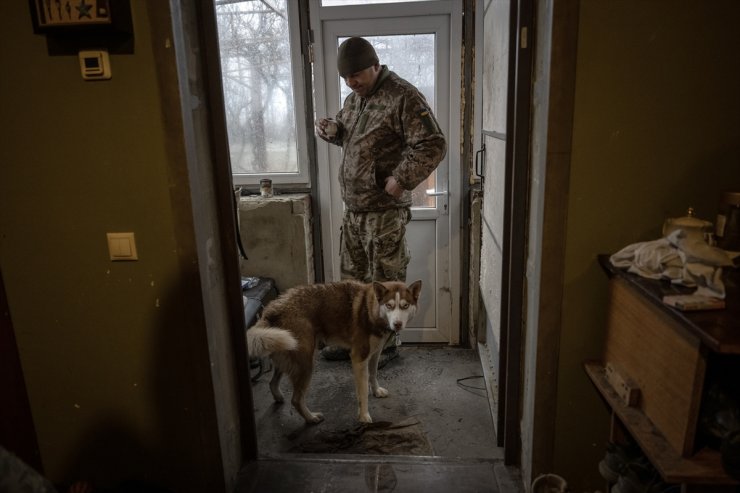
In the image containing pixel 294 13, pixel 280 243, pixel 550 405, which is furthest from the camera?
pixel 280 243

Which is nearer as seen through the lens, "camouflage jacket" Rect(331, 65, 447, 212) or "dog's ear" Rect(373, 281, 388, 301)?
"dog's ear" Rect(373, 281, 388, 301)

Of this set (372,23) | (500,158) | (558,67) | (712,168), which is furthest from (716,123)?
(372,23)

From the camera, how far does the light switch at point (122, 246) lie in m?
1.71

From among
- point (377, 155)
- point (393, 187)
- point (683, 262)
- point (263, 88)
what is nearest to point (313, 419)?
point (393, 187)

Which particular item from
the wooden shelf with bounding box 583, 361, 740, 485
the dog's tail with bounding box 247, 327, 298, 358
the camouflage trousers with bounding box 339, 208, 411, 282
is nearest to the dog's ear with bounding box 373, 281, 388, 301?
the dog's tail with bounding box 247, 327, 298, 358

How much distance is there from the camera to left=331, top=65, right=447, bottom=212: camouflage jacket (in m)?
2.85

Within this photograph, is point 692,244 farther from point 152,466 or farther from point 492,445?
point 152,466

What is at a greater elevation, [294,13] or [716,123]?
[294,13]

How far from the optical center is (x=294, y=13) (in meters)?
3.22

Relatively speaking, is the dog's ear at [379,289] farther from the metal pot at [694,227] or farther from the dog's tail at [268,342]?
the metal pot at [694,227]

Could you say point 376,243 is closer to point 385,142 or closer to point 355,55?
point 385,142

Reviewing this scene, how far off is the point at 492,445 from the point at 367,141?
183 centimetres

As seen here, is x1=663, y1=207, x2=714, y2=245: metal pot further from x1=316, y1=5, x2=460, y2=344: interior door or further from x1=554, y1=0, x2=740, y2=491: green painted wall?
x1=316, y1=5, x2=460, y2=344: interior door

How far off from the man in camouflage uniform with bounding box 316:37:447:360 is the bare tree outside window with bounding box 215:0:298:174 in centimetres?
41
